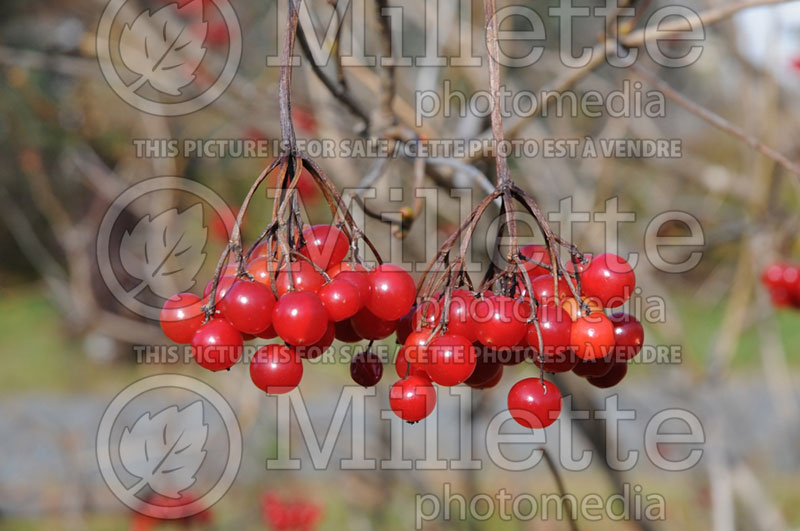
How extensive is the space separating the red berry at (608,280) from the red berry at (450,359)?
0.14 metres

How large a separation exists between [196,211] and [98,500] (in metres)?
1.69

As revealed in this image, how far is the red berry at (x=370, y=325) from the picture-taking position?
746 mm

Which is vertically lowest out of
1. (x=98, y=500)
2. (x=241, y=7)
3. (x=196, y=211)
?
(x=98, y=500)

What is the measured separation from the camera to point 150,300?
6.73 meters

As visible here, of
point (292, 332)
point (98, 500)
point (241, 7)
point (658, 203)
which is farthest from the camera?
point (98, 500)

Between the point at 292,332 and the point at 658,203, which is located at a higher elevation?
the point at 658,203

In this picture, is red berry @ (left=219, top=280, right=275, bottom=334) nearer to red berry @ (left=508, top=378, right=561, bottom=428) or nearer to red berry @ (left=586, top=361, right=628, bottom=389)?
red berry @ (left=508, top=378, right=561, bottom=428)

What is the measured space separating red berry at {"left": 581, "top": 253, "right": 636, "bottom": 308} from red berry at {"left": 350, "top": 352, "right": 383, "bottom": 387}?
0.77 feet

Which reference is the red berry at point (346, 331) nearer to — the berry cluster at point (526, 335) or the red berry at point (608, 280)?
the berry cluster at point (526, 335)

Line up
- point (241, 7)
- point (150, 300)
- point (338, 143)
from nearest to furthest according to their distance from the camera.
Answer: point (338, 143), point (241, 7), point (150, 300)

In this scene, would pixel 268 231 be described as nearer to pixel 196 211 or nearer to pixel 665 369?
pixel 665 369

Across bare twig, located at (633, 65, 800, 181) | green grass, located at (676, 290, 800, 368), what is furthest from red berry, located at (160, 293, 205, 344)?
green grass, located at (676, 290, 800, 368)

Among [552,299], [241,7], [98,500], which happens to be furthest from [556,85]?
[98,500]

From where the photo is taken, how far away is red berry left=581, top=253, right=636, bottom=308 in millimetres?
710
